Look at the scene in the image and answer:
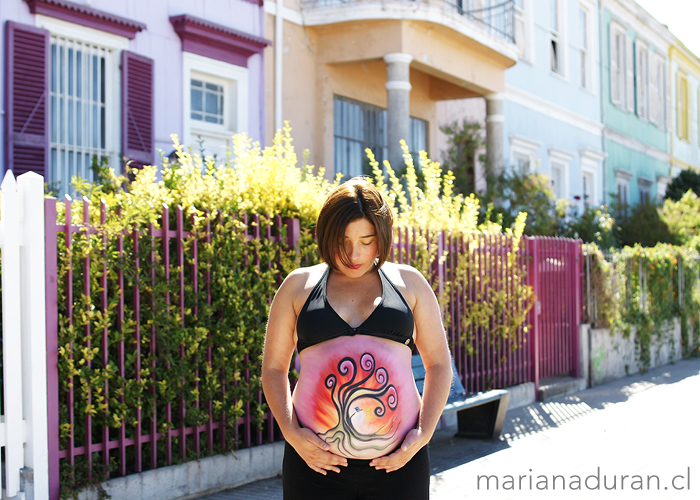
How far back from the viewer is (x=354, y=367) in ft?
8.34

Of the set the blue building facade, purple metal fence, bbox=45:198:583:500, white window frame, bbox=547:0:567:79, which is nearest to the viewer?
purple metal fence, bbox=45:198:583:500

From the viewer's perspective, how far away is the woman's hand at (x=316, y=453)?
8.23 ft

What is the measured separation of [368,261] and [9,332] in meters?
2.35

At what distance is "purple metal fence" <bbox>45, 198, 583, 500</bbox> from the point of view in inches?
168

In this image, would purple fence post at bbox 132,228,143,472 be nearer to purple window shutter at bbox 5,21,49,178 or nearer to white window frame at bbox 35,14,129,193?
purple window shutter at bbox 5,21,49,178

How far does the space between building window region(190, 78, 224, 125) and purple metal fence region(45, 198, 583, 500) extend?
4586mm

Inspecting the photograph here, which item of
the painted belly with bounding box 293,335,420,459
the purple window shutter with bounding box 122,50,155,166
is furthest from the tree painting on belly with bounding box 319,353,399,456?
the purple window shutter with bounding box 122,50,155,166

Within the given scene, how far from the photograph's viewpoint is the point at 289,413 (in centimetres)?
263

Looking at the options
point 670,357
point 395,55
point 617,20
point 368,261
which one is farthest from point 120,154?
point 617,20

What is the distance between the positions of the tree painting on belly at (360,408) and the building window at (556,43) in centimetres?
1804

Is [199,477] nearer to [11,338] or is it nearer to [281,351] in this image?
[11,338]

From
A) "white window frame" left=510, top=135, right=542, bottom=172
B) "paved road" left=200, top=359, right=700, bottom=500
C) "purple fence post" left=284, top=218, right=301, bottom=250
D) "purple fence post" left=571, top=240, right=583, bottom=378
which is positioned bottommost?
"paved road" left=200, top=359, right=700, bottom=500

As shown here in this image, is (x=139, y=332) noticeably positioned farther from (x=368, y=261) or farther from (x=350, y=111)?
(x=350, y=111)

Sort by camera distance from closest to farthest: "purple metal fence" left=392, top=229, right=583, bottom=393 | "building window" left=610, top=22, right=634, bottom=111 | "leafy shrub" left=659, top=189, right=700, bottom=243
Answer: "purple metal fence" left=392, top=229, right=583, bottom=393, "leafy shrub" left=659, top=189, right=700, bottom=243, "building window" left=610, top=22, right=634, bottom=111
